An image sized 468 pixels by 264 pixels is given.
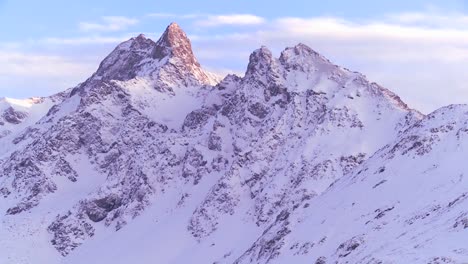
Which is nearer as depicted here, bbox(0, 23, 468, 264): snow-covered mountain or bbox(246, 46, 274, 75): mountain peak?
bbox(0, 23, 468, 264): snow-covered mountain

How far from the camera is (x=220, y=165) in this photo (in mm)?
155625

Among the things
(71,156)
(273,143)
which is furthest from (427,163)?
(71,156)

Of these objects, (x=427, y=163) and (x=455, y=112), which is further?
(x=455, y=112)

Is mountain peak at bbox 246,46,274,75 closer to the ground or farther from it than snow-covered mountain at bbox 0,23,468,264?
farther from it

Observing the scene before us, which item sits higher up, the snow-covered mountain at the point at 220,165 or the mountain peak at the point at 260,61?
the mountain peak at the point at 260,61

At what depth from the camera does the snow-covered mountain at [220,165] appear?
330 ft

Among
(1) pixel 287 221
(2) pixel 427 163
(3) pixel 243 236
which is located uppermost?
(2) pixel 427 163

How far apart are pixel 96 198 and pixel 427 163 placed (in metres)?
80.5

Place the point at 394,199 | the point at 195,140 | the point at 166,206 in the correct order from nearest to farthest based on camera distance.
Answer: the point at 394,199 → the point at 166,206 → the point at 195,140

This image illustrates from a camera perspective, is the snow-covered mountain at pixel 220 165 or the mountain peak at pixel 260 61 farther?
the mountain peak at pixel 260 61

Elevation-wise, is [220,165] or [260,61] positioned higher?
[260,61]

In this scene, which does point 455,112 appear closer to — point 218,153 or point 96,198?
point 218,153

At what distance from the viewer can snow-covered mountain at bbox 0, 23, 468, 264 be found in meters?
100

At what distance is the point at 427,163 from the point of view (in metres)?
93.0
